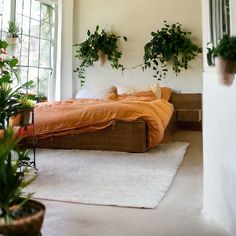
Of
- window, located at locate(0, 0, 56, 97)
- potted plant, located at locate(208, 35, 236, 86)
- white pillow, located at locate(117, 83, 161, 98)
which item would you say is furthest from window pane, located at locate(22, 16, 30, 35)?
potted plant, located at locate(208, 35, 236, 86)

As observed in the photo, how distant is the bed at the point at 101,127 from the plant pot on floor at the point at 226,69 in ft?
9.50

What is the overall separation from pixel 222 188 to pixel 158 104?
10.5ft

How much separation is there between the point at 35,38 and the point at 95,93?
154 cm

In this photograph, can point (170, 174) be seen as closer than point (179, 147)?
Yes

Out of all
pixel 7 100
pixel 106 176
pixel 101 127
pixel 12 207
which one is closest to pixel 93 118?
pixel 101 127

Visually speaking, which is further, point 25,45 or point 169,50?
point 169,50

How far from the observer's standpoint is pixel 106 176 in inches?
129

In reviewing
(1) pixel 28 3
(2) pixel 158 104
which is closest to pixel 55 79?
(1) pixel 28 3

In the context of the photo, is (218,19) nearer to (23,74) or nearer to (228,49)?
(228,49)

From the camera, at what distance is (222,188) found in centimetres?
211

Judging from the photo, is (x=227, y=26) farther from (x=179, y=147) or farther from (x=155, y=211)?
(x=179, y=147)

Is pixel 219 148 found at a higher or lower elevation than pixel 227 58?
lower

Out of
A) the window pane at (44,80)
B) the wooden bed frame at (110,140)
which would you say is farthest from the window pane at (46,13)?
the wooden bed frame at (110,140)

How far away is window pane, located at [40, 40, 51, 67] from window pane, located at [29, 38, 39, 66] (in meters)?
0.13
